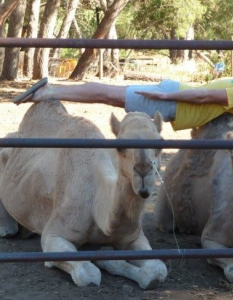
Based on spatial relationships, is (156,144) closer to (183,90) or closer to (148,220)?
(183,90)

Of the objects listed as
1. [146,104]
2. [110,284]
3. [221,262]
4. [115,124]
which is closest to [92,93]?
[146,104]

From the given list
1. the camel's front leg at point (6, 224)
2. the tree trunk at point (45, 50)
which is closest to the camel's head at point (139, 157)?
the camel's front leg at point (6, 224)

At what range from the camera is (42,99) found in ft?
20.4

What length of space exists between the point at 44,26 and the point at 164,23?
1752 cm

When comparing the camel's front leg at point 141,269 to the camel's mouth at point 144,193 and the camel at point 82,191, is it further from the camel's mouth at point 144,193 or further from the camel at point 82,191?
the camel's mouth at point 144,193

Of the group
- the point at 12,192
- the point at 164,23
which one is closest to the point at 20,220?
the point at 12,192

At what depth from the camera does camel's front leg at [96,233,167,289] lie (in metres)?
5.14

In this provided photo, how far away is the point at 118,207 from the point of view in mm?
4988

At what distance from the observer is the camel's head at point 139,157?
4449 millimetres

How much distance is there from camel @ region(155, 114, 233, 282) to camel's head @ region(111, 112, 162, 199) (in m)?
0.88

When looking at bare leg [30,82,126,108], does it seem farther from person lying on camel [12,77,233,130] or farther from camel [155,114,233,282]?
camel [155,114,233,282]

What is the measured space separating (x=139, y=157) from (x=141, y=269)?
1106 mm

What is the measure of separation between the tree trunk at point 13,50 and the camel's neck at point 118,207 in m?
19.7

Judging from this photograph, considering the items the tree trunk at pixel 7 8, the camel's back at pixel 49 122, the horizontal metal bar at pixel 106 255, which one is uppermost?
the tree trunk at pixel 7 8
